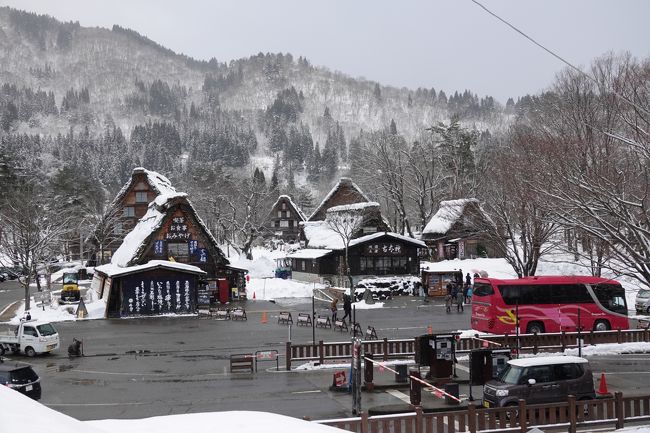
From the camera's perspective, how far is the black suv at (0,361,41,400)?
18.3 m

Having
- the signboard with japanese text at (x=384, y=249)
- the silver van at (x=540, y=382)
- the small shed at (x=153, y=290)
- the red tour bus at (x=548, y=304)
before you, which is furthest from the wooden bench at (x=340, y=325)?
the signboard with japanese text at (x=384, y=249)

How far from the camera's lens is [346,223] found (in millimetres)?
58000

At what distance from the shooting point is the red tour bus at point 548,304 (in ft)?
94.9

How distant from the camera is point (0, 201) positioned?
77438 millimetres

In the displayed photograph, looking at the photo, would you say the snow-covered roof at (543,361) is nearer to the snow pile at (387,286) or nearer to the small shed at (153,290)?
the small shed at (153,290)

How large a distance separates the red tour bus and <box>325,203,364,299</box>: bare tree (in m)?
24.5

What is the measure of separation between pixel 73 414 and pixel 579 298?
2346cm

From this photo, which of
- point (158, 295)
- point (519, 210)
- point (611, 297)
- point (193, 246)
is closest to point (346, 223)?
point (193, 246)

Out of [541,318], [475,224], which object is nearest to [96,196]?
[475,224]

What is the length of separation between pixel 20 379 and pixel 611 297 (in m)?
26.4

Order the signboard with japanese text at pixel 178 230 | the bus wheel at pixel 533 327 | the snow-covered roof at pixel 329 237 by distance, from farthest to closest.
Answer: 1. the snow-covered roof at pixel 329 237
2. the signboard with japanese text at pixel 178 230
3. the bus wheel at pixel 533 327

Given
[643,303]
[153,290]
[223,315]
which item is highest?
[153,290]

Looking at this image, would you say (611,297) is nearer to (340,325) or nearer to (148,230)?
(340,325)

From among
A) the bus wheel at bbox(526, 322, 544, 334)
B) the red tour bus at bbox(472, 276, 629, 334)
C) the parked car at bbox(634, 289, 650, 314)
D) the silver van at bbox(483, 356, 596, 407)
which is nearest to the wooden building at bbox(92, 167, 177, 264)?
the red tour bus at bbox(472, 276, 629, 334)
